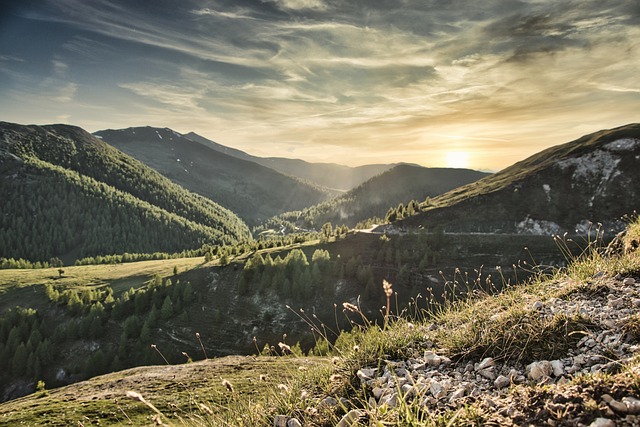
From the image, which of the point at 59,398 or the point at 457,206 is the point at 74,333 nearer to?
the point at 59,398

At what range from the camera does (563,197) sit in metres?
173

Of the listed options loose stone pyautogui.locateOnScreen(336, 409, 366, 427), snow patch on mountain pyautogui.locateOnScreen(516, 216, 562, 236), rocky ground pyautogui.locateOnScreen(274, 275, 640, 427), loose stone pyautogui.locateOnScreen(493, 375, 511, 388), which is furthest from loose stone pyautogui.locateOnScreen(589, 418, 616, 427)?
snow patch on mountain pyautogui.locateOnScreen(516, 216, 562, 236)

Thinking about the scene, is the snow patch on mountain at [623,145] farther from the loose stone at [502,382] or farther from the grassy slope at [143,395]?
the loose stone at [502,382]

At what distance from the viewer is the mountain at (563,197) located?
163m

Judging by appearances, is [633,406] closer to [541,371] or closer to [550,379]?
[550,379]

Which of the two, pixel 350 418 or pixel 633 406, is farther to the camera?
pixel 350 418

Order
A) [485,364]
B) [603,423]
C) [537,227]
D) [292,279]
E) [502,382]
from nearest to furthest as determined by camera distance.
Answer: [603,423]
[502,382]
[485,364]
[292,279]
[537,227]

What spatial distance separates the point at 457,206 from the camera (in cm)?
18975

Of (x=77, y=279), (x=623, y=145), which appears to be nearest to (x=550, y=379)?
(x=77, y=279)

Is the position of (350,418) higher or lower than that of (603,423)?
lower

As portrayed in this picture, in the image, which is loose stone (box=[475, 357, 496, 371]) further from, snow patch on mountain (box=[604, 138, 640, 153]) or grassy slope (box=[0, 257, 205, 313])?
snow patch on mountain (box=[604, 138, 640, 153])

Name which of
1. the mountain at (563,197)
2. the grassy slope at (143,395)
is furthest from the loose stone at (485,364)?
the mountain at (563,197)

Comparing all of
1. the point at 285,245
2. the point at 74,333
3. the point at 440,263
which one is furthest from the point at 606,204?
the point at 74,333

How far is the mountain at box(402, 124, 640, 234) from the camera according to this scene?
163 metres
